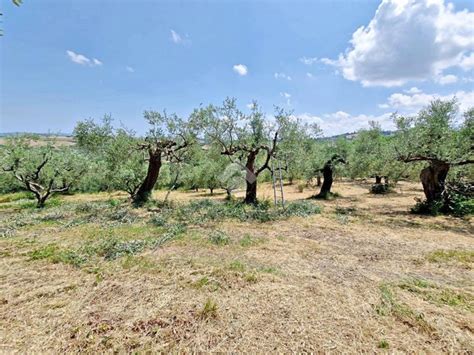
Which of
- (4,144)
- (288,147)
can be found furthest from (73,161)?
(288,147)

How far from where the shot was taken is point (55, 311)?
3541mm

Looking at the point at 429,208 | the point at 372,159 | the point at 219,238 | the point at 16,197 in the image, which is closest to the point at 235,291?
the point at 219,238

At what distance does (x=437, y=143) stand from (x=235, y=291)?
12642mm

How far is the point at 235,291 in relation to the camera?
4074 mm

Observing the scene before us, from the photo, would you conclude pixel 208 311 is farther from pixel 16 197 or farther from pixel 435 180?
pixel 16 197

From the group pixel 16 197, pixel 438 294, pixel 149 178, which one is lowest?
pixel 16 197

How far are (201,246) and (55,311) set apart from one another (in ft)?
11.9

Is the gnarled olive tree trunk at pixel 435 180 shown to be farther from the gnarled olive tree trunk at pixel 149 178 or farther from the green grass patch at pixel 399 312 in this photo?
the gnarled olive tree trunk at pixel 149 178

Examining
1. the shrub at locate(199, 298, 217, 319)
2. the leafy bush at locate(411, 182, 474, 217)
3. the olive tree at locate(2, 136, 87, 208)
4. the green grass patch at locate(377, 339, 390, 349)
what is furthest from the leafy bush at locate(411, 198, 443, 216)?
the olive tree at locate(2, 136, 87, 208)

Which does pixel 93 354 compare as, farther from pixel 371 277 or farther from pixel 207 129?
pixel 207 129

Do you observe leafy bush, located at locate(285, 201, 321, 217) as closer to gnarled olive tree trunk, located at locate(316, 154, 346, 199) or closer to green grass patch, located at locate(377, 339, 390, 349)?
gnarled olive tree trunk, located at locate(316, 154, 346, 199)

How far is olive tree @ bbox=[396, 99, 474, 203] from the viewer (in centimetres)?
1037

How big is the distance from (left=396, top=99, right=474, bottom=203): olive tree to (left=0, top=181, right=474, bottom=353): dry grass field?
14.1 ft

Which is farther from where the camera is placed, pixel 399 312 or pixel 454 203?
pixel 454 203
